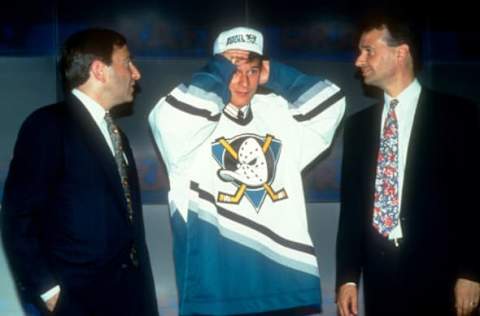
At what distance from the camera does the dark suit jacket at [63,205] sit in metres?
2.73

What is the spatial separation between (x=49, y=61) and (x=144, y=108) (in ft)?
1.76

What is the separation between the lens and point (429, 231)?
9.89ft

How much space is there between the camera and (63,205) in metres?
2.82

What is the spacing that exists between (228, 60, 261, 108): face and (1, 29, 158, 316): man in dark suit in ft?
1.99

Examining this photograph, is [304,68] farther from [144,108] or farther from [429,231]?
[429,231]

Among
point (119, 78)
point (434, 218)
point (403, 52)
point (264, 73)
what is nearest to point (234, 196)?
point (264, 73)

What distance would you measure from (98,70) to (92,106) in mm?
162

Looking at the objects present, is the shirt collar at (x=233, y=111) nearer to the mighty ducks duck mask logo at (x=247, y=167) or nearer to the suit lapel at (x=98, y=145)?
the mighty ducks duck mask logo at (x=247, y=167)

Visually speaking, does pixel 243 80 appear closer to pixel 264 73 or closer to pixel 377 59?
pixel 264 73

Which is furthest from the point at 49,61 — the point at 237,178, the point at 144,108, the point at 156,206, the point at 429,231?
the point at 429,231

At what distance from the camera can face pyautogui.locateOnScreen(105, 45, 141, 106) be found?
3.12 m

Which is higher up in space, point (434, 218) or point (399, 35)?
point (399, 35)

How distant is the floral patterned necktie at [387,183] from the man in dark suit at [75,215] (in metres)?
0.98

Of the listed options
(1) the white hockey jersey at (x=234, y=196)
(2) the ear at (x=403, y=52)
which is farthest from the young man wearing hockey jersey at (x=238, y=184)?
(2) the ear at (x=403, y=52)
